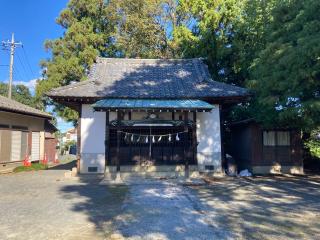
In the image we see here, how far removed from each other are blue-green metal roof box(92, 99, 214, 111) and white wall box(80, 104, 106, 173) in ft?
5.06

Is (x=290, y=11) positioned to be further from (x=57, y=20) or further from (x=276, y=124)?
(x=57, y=20)

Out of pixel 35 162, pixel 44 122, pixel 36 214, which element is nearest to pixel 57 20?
pixel 44 122

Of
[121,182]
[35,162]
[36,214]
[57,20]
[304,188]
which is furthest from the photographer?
[57,20]

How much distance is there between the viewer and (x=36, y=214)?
812 cm

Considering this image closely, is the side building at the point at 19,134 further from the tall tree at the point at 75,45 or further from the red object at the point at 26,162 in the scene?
the tall tree at the point at 75,45

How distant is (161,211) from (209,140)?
8.36 m

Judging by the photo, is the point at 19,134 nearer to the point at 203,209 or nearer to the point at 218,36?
the point at 218,36

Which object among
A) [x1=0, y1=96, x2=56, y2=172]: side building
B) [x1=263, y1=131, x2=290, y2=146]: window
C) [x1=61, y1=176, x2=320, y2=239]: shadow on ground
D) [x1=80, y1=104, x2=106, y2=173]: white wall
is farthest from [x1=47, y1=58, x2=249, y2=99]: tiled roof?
[x1=0, y1=96, x2=56, y2=172]: side building

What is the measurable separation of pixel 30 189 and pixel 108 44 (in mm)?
20046

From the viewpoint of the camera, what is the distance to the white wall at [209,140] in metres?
16.1

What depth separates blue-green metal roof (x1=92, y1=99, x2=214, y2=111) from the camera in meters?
13.7

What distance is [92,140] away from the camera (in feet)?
52.1

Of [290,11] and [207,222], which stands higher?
[290,11]

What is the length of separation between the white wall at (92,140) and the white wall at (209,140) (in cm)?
490
